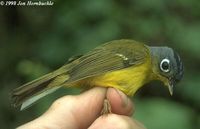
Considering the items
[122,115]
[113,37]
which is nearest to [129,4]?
[113,37]

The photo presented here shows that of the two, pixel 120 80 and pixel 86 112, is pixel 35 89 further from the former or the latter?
pixel 120 80

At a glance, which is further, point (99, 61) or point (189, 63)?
point (189, 63)

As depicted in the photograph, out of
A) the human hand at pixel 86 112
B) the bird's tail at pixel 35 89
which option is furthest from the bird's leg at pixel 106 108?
the bird's tail at pixel 35 89

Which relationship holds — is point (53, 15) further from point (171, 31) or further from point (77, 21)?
point (171, 31)

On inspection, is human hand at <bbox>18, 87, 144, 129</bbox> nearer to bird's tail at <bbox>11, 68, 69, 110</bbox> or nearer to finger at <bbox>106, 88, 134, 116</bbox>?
finger at <bbox>106, 88, 134, 116</bbox>

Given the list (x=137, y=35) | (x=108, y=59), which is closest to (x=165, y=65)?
(x=108, y=59)

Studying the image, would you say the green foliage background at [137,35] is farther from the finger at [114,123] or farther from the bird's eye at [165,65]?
the finger at [114,123]
